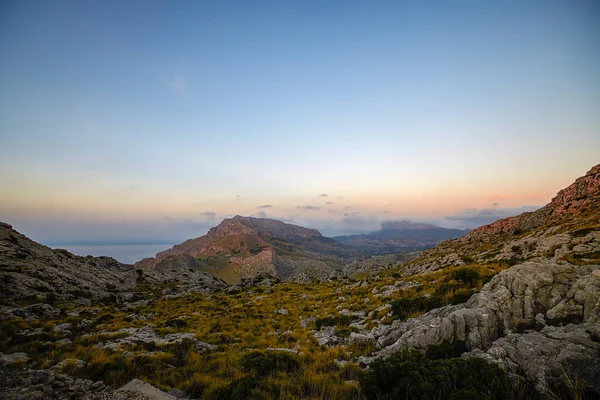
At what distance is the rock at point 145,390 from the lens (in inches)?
331

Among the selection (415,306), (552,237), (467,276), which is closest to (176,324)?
(415,306)

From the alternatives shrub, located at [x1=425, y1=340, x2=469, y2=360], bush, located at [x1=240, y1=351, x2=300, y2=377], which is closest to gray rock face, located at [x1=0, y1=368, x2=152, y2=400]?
bush, located at [x1=240, y1=351, x2=300, y2=377]

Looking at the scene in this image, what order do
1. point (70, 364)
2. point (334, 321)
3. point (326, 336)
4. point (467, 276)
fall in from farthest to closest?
1. point (467, 276)
2. point (334, 321)
3. point (326, 336)
4. point (70, 364)

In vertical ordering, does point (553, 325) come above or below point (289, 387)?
above

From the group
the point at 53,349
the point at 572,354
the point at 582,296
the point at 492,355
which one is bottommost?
the point at 53,349

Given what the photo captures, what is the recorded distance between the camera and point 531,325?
9.31 m

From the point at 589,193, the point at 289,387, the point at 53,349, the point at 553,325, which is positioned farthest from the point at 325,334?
the point at 589,193

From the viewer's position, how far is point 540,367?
698 centimetres

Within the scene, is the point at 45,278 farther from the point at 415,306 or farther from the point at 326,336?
the point at 415,306

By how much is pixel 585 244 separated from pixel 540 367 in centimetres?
2816

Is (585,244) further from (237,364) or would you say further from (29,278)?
(29,278)

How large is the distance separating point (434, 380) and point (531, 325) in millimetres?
5424

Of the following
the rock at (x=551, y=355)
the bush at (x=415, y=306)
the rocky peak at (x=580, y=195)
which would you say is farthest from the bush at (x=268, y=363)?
the rocky peak at (x=580, y=195)

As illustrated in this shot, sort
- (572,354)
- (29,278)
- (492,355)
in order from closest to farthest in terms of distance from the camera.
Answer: (572,354), (492,355), (29,278)
